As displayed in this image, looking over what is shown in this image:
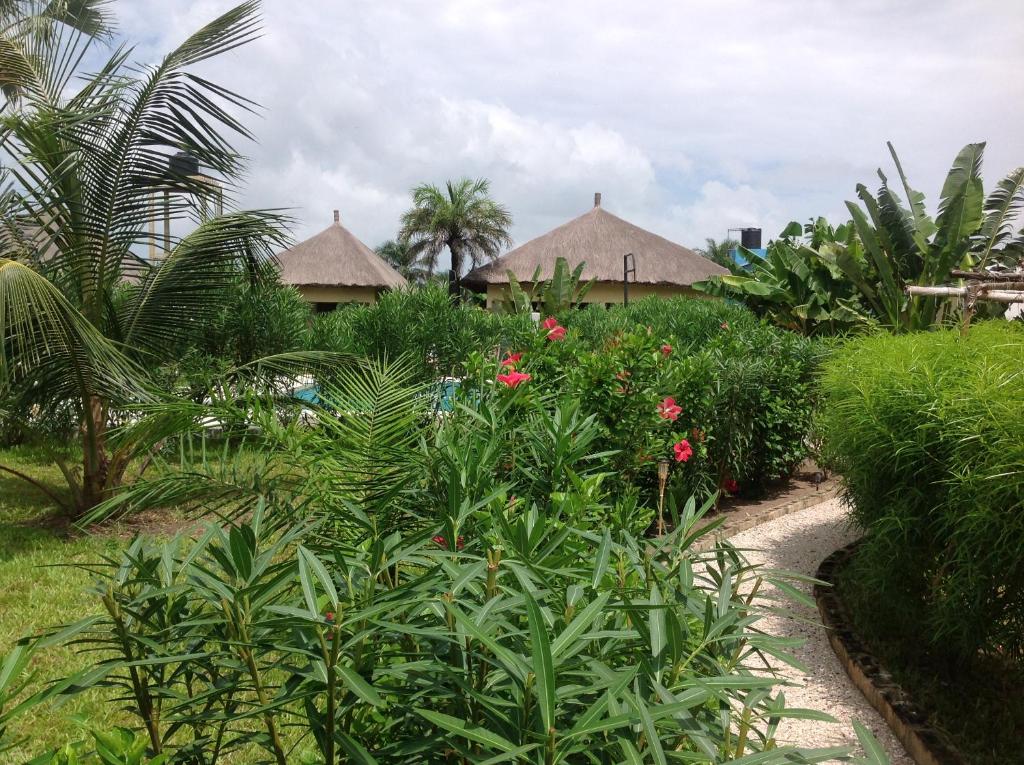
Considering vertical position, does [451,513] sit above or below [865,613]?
above

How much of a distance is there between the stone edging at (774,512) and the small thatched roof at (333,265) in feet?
75.1

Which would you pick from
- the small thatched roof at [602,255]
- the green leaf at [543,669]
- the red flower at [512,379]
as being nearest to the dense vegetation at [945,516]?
the red flower at [512,379]

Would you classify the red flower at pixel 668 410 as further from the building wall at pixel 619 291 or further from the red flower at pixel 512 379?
the building wall at pixel 619 291

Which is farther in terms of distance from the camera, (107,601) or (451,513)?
(451,513)

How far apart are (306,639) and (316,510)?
3.41 ft

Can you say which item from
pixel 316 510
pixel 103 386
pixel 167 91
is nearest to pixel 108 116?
pixel 167 91

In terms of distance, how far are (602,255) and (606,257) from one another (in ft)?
0.57

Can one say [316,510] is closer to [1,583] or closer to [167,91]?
[1,583]

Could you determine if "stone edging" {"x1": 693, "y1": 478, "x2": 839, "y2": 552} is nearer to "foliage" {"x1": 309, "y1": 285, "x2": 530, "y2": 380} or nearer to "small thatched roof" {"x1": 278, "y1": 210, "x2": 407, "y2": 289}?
"foliage" {"x1": 309, "y1": 285, "x2": 530, "y2": 380}

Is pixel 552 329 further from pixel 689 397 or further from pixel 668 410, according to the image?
pixel 689 397

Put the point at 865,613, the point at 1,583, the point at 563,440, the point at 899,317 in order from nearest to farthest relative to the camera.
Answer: the point at 563,440 → the point at 865,613 → the point at 1,583 → the point at 899,317

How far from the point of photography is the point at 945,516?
3064 millimetres

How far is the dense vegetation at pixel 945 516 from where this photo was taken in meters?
2.91

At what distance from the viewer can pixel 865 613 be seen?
4152 millimetres
